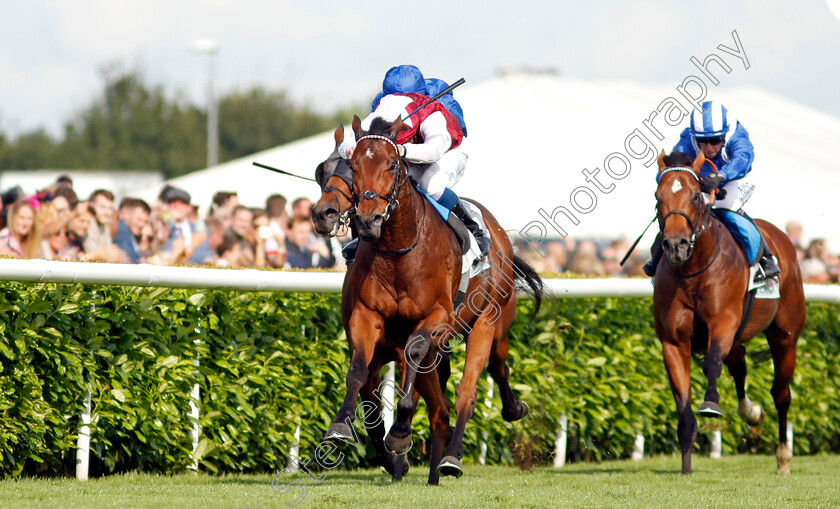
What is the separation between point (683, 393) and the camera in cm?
648

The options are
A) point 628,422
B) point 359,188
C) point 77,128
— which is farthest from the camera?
point 77,128

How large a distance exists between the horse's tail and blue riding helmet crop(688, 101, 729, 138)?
1.49 m

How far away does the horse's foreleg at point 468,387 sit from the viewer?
17.1 feet

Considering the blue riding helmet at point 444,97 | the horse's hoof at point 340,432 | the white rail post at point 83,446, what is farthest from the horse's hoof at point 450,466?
the blue riding helmet at point 444,97

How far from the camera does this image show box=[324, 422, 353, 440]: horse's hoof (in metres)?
4.58

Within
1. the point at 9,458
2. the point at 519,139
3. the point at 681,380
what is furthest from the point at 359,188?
the point at 519,139

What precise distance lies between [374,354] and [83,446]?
152 centimetres

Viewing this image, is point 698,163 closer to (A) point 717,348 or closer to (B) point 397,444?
(A) point 717,348

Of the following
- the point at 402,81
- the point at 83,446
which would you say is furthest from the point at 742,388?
the point at 83,446

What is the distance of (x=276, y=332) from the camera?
616cm

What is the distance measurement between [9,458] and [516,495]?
7.88 ft

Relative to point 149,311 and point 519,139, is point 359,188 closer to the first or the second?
point 149,311

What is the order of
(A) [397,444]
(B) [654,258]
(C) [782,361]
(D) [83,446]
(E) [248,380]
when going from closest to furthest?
(A) [397,444]
(D) [83,446]
(E) [248,380]
(B) [654,258]
(C) [782,361]

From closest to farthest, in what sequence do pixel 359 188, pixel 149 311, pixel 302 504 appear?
1. pixel 302 504
2. pixel 359 188
3. pixel 149 311
